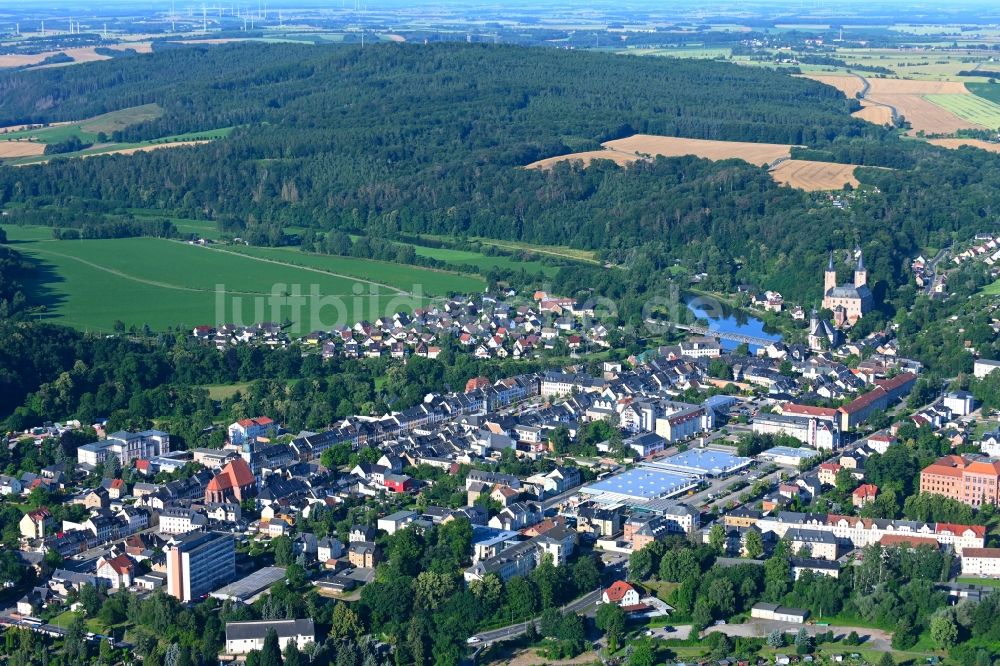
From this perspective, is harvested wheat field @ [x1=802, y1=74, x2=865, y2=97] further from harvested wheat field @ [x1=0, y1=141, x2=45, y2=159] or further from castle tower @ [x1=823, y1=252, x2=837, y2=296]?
castle tower @ [x1=823, y1=252, x2=837, y2=296]

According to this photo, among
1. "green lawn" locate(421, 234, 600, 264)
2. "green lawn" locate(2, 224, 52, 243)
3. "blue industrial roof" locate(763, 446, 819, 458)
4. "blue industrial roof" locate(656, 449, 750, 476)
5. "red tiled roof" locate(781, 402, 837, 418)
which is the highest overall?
"red tiled roof" locate(781, 402, 837, 418)

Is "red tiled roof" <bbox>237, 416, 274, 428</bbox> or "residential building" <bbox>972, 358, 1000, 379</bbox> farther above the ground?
"residential building" <bbox>972, 358, 1000, 379</bbox>

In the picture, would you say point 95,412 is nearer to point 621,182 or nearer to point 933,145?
point 621,182

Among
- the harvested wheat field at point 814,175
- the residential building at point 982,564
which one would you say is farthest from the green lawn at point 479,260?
the residential building at point 982,564

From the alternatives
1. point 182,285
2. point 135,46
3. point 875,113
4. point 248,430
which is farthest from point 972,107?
point 135,46

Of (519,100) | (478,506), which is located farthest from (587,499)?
(519,100)

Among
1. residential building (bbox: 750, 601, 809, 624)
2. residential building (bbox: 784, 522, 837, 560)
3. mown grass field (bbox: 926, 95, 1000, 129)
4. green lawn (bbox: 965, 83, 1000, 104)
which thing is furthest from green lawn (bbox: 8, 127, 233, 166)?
residential building (bbox: 750, 601, 809, 624)

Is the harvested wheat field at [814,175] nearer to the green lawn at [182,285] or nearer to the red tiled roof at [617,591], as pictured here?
the green lawn at [182,285]
